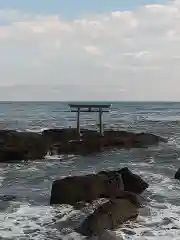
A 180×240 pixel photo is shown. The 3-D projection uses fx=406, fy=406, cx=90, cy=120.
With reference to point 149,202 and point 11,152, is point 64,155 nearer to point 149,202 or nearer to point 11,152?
point 11,152

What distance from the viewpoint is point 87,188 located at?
1460cm

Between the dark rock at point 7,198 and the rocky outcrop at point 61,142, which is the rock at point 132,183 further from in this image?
the rocky outcrop at point 61,142

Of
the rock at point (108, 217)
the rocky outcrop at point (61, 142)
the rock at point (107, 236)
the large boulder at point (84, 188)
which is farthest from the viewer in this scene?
the rocky outcrop at point (61, 142)

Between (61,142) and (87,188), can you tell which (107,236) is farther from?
(61,142)

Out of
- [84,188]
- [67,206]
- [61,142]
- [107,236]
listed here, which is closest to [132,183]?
[84,188]

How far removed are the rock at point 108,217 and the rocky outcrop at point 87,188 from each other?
126 centimetres

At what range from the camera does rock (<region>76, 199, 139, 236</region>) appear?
11008 mm

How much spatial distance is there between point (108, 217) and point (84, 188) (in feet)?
10.2

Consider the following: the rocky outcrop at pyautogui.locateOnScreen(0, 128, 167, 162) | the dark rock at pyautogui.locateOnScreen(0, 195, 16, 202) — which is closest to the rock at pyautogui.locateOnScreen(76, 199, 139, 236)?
the dark rock at pyautogui.locateOnScreen(0, 195, 16, 202)

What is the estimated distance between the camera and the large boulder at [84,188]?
14250mm

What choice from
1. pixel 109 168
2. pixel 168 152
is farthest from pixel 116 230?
pixel 168 152

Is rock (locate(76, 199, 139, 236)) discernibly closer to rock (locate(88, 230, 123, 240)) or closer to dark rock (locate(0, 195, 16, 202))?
rock (locate(88, 230, 123, 240))

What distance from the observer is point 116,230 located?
1138cm

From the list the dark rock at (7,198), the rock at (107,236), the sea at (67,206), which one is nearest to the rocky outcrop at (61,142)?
the sea at (67,206)
